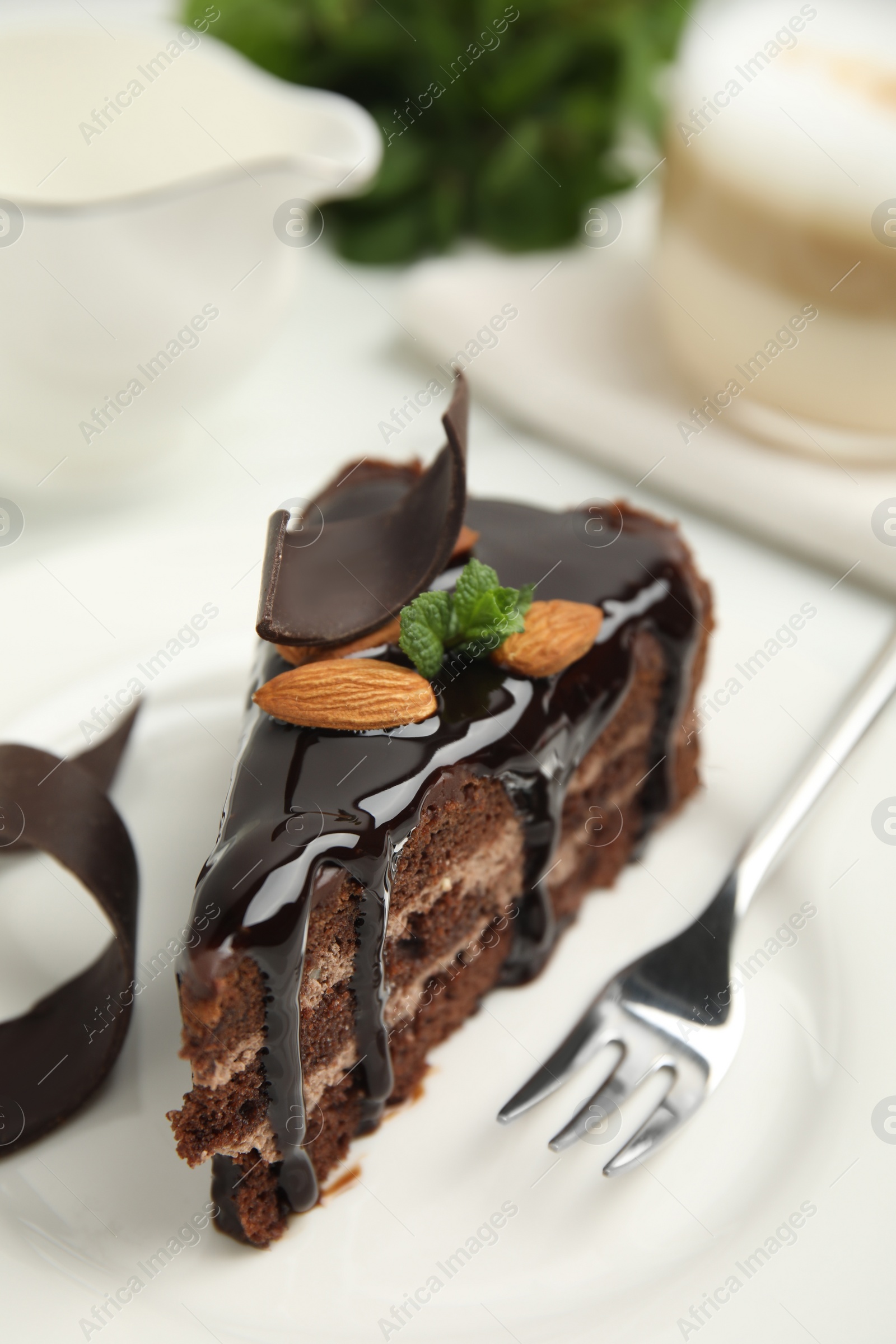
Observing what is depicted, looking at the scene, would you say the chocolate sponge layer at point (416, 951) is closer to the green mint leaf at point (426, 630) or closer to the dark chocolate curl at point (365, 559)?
the green mint leaf at point (426, 630)

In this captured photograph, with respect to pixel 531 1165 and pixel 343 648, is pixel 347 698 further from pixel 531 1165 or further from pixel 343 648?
pixel 531 1165

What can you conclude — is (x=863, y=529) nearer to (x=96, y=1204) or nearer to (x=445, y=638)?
(x=445, y=638)

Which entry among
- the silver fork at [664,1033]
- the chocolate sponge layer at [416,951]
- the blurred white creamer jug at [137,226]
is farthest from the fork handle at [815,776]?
the blurred white creamer jug at [137,226]

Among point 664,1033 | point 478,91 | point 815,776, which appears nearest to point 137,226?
Result: point 478,91

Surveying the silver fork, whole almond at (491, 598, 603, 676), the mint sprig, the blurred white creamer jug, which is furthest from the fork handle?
the blurred white creamer jug

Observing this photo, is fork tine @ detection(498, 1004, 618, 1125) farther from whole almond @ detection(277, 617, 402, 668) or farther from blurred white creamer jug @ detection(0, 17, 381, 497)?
blurred white creamer jug @ detection(0, 17, 381, 497)

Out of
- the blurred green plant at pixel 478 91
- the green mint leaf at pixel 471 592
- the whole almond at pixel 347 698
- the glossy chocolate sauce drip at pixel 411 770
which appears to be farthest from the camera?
the blurred green plant at pixel 478 91
